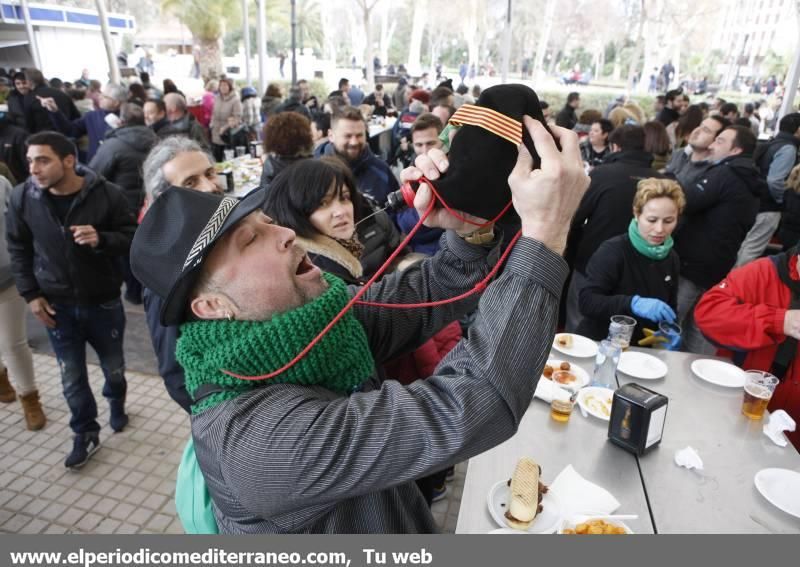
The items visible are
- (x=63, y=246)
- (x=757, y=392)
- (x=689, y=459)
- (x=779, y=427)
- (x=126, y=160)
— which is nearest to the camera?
(x=689, y=459)

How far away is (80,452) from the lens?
3.18 m

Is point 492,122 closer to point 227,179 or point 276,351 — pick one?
point 276,351

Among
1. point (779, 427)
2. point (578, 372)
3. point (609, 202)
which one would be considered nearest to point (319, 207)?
point (578, 372)

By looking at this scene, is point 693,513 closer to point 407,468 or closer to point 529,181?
point 407,468

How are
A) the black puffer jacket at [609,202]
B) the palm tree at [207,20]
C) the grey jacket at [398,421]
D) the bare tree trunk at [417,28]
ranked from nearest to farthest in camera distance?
the grey jacket at [398,421], the black puffer jacket at [609,202], the palm tree at [207,20], the bare tree trunk at [417,28]

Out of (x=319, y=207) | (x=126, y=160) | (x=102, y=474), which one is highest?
(x=319, y=207)

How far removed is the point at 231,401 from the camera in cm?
101

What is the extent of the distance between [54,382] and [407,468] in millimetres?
4069

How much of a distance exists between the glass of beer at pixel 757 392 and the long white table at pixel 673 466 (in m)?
0.05

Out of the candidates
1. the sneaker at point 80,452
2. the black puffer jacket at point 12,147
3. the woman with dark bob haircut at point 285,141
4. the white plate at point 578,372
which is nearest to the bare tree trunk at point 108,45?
the black puffer jacket at point 12,147

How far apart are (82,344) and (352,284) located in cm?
219

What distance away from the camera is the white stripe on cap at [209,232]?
106 centimetres

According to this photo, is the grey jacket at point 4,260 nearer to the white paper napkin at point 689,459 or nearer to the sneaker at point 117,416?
the sneaker at point 117,416
